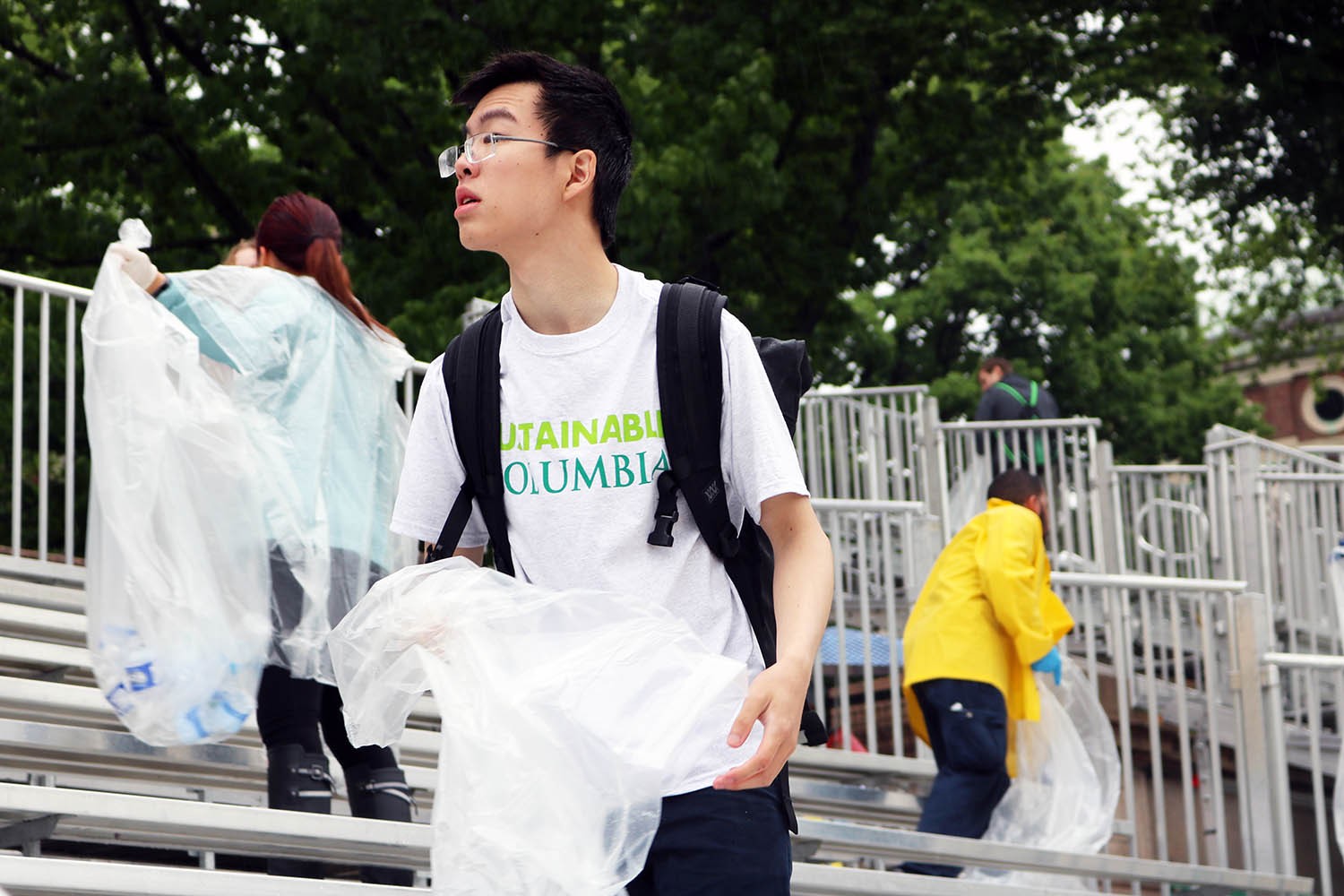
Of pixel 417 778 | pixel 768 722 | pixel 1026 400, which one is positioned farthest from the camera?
pixel 1026 400

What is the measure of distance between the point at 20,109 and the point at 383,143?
2.97 m

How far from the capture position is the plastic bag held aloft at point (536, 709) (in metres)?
2.27

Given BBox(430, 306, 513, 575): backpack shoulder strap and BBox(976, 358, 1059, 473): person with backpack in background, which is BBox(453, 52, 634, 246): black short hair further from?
BBox(976, 358, 1059, 473): person with backpack in background

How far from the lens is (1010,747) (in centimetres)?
649

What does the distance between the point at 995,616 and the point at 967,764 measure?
60cm

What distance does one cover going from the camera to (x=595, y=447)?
7.92 feet

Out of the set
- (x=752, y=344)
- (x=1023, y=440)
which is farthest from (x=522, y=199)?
(x=1023, y=440)

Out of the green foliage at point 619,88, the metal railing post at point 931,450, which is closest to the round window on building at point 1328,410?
the green foliage at point 619,88

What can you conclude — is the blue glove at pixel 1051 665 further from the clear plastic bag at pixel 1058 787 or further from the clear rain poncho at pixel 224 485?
the clear rain poncho at pixel 224 485

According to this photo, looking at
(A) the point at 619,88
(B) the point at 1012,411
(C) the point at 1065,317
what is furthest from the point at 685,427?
(C) the point at 1065,317

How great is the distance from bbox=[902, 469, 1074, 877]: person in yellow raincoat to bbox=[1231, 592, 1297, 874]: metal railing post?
1.09 meters

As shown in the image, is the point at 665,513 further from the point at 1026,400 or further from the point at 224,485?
the point at 1026,400

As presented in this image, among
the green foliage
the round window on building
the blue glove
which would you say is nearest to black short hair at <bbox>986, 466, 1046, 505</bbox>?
the blue glove

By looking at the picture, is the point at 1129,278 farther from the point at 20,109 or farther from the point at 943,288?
the point at 20,109
